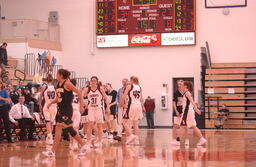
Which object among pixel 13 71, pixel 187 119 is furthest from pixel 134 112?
pixel 13 71

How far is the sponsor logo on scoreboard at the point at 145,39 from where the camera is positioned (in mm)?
33938

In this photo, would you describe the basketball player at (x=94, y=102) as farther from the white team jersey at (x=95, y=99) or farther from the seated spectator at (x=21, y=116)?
the seated spectator at (x=21, y=116)

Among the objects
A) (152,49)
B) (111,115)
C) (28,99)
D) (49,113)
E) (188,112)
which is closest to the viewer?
(49,113)

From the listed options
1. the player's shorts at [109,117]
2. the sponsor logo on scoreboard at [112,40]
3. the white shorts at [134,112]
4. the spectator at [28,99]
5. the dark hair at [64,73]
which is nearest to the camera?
the dark hair at [64,73]

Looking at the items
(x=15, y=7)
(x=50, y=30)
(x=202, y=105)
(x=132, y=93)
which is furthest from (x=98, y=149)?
(x=15, y=7)

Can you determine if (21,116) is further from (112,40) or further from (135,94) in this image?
(112,40)

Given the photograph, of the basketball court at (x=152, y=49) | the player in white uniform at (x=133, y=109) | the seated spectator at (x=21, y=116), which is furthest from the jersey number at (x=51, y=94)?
the basketball court at (x=152, y=49)

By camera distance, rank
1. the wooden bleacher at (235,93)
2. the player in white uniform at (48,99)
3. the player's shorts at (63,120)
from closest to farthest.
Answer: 1. the player's shorts at (63,120)
2. the player in white uniform at (48,99)
3. the wooden bleacher at (235,93)

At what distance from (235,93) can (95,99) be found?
56.2ft

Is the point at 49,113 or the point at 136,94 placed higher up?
the point at 136,94

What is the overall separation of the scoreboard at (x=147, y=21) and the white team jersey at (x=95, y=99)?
17082 mm

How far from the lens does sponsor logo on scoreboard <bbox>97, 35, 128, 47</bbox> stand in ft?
113

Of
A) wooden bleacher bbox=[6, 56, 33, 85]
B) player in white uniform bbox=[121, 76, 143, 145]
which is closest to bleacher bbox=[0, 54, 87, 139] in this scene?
wooden bleacher bbox=[6, 56, 33, 85]

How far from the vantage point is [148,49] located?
114 ft
